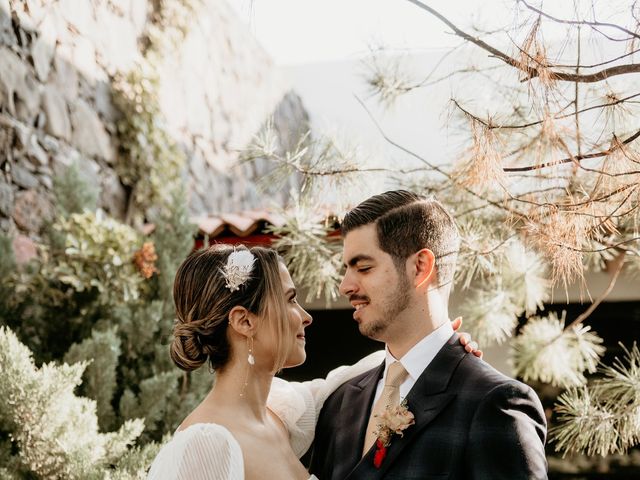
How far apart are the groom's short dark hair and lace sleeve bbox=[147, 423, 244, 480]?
64 centimetres

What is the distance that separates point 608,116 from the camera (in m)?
2.46

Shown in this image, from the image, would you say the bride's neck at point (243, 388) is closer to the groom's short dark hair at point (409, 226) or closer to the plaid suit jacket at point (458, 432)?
the plaid suit jacket at point (458, 432)

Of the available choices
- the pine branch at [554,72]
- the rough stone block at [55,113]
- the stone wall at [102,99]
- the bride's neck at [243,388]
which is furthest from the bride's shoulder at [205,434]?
the rough stone block at [55,113]

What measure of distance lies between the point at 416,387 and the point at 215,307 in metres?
0.60

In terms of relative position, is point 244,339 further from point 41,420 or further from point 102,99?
point 102,99

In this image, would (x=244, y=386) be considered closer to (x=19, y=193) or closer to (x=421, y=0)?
(x=421, y=0)

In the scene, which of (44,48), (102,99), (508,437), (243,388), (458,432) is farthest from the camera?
(102,99)

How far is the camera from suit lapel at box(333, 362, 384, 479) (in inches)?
83.5

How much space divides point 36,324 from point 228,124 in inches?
153

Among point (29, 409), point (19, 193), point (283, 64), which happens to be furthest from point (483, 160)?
point (283, 64)

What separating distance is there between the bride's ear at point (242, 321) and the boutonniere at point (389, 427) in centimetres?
48

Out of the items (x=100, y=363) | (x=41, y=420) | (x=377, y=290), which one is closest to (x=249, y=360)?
(x=377, y=290)

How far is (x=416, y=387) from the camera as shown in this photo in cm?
207

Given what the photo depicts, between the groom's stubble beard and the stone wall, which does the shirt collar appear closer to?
the groom's stubble beard
